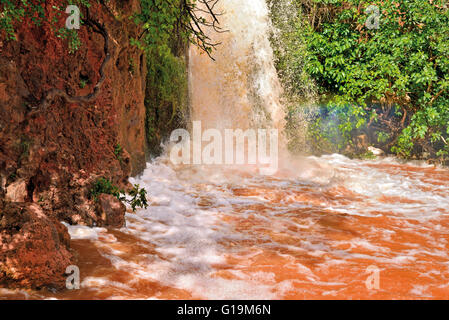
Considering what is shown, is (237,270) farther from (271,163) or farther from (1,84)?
(271,163)

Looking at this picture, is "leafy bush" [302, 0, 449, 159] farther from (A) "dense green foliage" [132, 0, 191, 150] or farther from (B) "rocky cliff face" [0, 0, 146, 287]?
(B) "rocky cliff face" [0, 0, 146, 287]

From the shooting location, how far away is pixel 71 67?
440 centimetres

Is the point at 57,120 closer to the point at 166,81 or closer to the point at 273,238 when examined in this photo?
the point at 273,238

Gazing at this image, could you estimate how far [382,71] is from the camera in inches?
400

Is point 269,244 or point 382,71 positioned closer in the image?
point 269,244

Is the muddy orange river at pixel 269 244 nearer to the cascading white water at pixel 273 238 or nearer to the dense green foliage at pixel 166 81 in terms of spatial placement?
the cascading white water at pixel 273 238

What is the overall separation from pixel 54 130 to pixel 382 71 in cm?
849

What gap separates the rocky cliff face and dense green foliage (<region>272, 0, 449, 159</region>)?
6.72m

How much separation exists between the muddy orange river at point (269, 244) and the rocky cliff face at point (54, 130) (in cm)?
33

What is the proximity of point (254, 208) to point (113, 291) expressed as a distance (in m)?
3.04

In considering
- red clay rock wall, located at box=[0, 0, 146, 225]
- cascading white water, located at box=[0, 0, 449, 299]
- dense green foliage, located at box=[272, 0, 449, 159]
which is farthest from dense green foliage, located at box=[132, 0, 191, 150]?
dense green foliage, located at box=[272, 0, 449, 159]

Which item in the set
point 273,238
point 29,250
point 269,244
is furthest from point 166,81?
point 29,250

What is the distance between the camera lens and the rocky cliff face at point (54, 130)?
3.05 m

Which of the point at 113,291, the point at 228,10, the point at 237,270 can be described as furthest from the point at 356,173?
the point at 113,291
